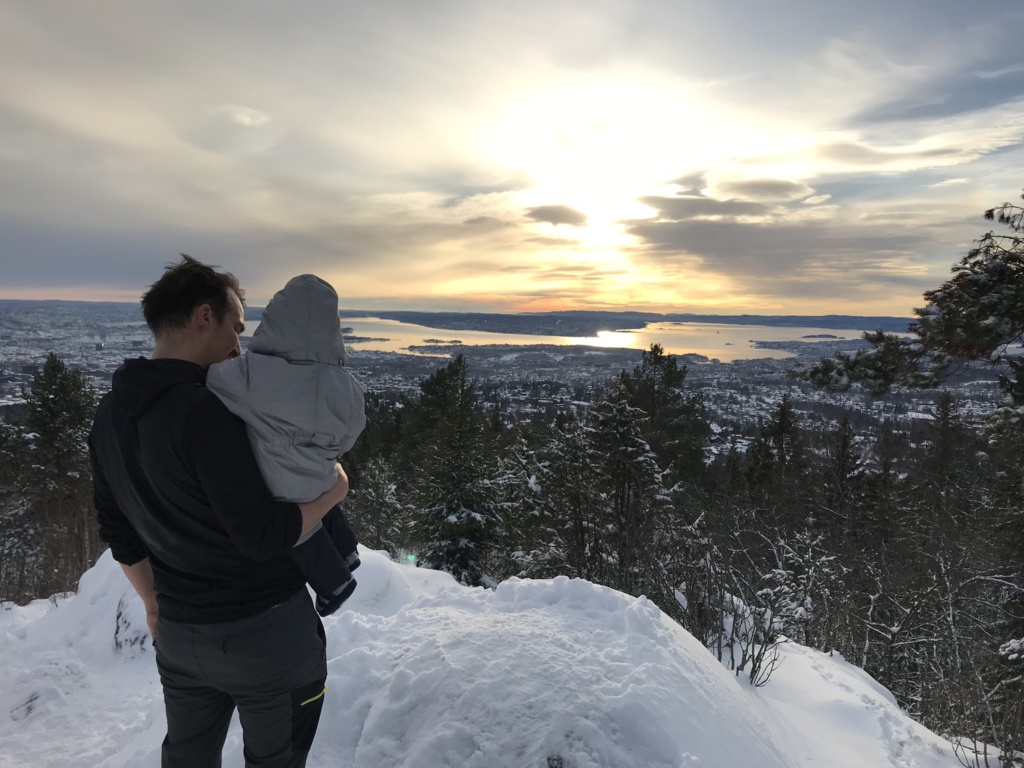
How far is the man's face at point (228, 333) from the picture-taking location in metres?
1.79

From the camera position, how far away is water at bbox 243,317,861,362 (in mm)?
89062

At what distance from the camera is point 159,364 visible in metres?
1.62

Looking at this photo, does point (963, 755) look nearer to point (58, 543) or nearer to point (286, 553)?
point (286, 553)

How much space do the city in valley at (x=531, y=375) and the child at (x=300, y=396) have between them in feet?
25.6

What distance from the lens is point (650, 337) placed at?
10594 centimetres

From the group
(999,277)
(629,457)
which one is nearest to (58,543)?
(629,457)

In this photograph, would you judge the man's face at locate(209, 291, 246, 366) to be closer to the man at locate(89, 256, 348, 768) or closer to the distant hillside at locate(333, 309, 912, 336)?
the man at locate(89, 256, 348, 768)

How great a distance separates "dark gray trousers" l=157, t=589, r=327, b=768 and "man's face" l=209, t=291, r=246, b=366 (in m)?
0.88

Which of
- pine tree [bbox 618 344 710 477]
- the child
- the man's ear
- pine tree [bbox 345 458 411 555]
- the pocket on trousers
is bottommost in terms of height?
pine tree [bbox 345 458 411 555]

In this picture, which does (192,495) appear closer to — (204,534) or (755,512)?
(204,534)

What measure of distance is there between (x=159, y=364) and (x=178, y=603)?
2.63 feet

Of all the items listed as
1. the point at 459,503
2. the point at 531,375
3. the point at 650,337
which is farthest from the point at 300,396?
the point at 650,337

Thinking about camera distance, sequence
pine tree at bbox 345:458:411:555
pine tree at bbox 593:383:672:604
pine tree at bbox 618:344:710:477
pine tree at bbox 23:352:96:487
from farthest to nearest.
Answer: pine tree at bbox 345:458:411:555
pine tree at bbox 618:344:710:477
pine tree at bbox 23:352:96:487
pine tree at bbox 593:383:672:604

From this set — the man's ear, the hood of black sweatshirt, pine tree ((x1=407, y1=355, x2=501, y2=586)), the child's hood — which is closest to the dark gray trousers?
the hood of black sweatshirt
